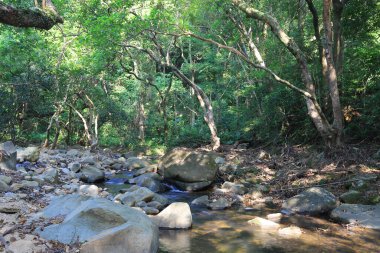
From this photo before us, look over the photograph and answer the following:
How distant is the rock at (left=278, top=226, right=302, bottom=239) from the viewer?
257 inches

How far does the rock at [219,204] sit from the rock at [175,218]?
178cm

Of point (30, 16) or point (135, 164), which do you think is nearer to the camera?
point (30, 16)

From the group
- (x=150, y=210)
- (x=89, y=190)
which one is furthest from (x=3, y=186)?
(x=150, y=210)

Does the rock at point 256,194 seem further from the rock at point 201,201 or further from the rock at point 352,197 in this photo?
the rock at point 352,197

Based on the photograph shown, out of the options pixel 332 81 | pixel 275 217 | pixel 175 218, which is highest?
pixel 332 81

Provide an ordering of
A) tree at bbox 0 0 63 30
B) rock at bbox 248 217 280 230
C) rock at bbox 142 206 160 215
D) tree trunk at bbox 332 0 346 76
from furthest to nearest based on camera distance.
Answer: tree trunk at bbox 332 0 346 76
rock at bbox 142 206 160 215
rock at bbox 248 217 280 230
tree at bbox 0 0 63 30

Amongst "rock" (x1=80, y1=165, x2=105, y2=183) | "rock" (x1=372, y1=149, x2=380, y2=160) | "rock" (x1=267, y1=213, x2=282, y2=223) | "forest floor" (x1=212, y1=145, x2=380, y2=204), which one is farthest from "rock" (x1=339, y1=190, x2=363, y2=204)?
"rock" (x1=80, y1=165, x2=105, y2=183)

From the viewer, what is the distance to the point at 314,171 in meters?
10.2

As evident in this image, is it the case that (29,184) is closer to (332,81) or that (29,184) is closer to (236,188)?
(236,188)

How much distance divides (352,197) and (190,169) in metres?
4.87

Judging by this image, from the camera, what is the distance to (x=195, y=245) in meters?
6.06

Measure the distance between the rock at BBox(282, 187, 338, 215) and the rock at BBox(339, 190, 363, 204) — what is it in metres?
0.26

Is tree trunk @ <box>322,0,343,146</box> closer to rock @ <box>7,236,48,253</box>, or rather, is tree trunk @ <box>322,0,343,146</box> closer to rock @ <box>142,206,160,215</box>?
rock @ <box>142,206,160,215</box>

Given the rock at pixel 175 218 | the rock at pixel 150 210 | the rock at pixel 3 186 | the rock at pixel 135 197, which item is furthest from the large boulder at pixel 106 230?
the rock at pixel 135 197
